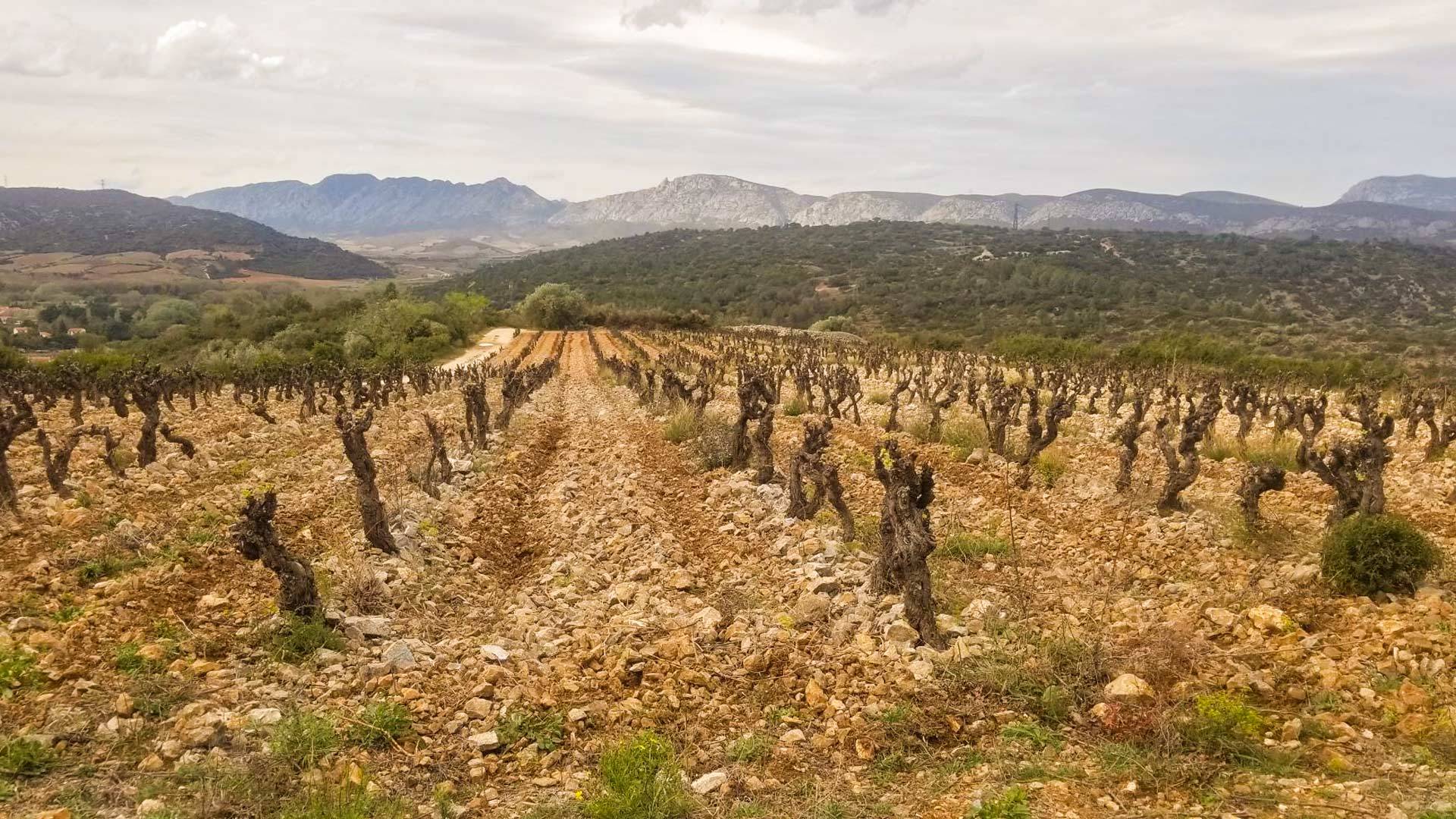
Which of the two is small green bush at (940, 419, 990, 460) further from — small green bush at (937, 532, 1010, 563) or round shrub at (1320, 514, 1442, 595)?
round shrub at (1320, 514, 1442, 595)

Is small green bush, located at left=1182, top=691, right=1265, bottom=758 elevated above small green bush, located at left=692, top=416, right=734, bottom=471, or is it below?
above

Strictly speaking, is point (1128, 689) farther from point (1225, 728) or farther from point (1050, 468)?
point (1050, 468)

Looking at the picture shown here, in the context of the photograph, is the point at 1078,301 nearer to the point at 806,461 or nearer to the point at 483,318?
the point at 483,318

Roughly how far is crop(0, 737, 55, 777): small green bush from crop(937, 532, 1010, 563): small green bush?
7880mm

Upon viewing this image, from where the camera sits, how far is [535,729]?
5707 mm

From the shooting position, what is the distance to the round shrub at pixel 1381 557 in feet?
22.3

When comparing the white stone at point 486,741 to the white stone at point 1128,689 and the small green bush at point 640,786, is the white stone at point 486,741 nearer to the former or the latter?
the small green bush at point 640,786

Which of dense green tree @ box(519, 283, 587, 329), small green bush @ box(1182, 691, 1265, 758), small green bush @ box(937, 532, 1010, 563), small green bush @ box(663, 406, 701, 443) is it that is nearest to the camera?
small green bush @ box(1182, 691, 1265, 758)

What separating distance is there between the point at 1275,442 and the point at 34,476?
20315 millimetres

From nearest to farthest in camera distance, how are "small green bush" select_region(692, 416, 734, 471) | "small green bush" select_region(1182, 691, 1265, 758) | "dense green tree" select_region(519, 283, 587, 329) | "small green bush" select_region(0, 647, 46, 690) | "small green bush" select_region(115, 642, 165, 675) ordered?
1. "small green bush" select_region(1182, 691, 1265, 758)
2. "small green bush" select_region(0, 647, 46, 690)
3. "small green bush" select_region(115, 642, 165, 675)
4. "small green bush" select_region(692, 416, 734, 471)
5. "dense green tree" select_region(519, 283, 587, 329)

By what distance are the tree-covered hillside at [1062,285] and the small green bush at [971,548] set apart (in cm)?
4740

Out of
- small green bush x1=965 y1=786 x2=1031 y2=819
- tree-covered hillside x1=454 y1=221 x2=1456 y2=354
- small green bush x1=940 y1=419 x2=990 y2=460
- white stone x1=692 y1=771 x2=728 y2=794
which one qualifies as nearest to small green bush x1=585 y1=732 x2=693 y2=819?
white stone x1=692 y1=771 x2=728 y2=794

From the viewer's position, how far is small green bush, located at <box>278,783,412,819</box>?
14.2 feet

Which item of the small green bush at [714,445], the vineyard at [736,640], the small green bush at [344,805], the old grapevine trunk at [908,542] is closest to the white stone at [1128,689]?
the vineyard at [736,640]
